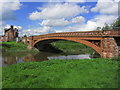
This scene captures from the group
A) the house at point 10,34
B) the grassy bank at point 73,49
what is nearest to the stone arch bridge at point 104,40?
the grassy bank at point 73,49

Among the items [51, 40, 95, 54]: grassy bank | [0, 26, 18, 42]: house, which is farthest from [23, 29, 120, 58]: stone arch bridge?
[0, 26, 18, 42]: house

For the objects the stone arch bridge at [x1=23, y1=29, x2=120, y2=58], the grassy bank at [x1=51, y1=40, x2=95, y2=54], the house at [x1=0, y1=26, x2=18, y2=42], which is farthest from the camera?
the house at [x1=0, y1=26, x2=18, y2=42]

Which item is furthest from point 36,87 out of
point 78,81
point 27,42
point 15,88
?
point 27,42

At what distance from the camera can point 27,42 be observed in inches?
2240

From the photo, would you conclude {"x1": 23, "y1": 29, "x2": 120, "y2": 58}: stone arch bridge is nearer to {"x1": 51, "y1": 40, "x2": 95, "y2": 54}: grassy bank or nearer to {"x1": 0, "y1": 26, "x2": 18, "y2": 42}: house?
{"x1": 51, "y1": 40, "x2": 95, "y2": 54}: grassy bank

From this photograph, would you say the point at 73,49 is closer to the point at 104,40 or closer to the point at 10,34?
the point at 104,40

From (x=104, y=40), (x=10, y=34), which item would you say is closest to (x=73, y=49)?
(x=104, y=40)

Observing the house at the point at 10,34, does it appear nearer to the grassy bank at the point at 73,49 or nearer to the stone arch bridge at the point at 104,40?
the grassy bank at the point at 73,49

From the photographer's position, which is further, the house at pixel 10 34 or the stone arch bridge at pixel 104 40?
the house at pixel 10 34

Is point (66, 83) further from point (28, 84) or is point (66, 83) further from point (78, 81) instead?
point (28, 84)

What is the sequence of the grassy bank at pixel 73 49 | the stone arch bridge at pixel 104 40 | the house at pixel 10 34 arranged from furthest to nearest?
the house at pixel 10 34 < the grassy bank at pixel 73 49 < the stone arch bridge at pixel 104 40

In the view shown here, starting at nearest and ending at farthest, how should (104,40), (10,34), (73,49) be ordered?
(104,40) < (73,49) < (10,34)

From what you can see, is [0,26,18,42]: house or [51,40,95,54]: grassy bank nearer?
[51,40,95,54]: grassy bank

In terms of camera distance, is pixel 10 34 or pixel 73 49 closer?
pixel 73 49
